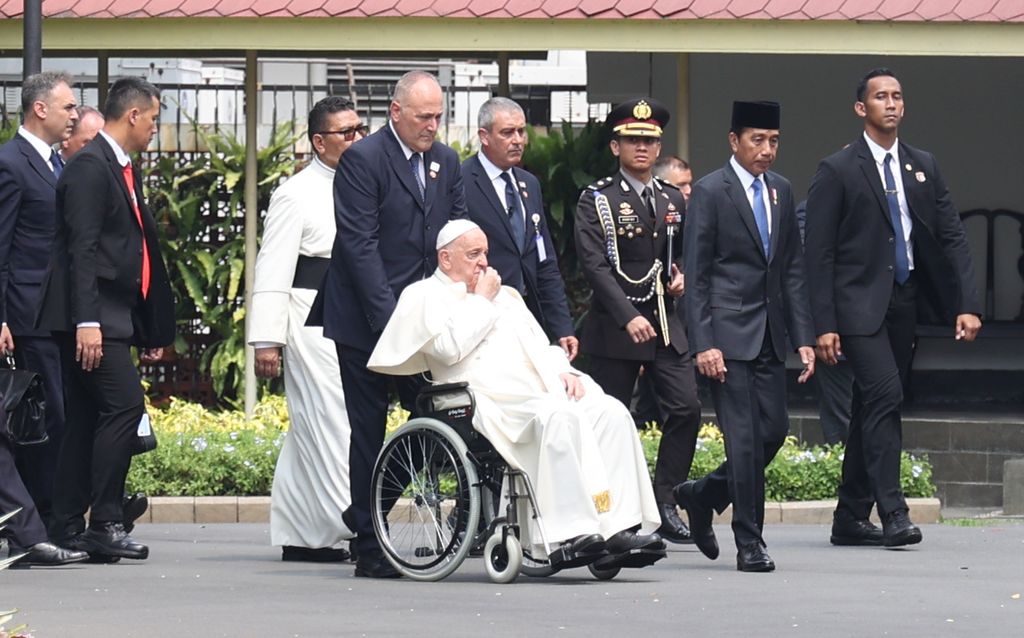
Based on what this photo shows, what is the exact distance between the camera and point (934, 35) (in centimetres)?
1469

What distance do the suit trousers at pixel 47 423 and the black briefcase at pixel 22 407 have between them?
0.99ft

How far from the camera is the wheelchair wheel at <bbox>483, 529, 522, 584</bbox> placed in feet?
29.5

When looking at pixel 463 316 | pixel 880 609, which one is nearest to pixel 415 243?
pixel 463 316

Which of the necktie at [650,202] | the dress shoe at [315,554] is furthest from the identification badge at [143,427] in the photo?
the necktie at [650,202]

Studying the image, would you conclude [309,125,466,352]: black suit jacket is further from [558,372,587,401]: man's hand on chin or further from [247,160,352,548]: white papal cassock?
[558,372,587,401]: man's hand on chin

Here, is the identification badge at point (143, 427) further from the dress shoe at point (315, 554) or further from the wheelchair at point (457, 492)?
the wheelchair at point (457, 492)

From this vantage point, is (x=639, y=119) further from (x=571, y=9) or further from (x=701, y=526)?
(x=571, y=9)

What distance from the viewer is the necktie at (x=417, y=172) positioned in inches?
382

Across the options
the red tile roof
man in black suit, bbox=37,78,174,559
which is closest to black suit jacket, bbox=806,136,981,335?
man in black suit, bbox=37,78,174,559

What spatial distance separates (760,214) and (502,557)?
2.02 metres

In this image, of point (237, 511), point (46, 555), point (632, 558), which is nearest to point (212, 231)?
point (237, 511)

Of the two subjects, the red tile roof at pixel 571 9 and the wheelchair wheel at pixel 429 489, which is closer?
the wheelchair wheel at pixel 429 489

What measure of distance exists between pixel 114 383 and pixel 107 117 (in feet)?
4.05

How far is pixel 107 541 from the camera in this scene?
32.8ft
